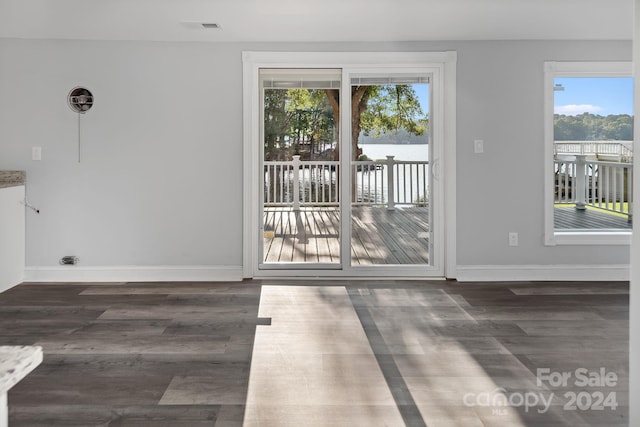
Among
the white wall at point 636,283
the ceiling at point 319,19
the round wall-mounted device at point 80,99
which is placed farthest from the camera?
the round wall-mounted device at point 80,99

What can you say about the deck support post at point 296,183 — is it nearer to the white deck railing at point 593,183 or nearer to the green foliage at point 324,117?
the green foliage at point 324,117

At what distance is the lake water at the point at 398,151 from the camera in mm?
5250

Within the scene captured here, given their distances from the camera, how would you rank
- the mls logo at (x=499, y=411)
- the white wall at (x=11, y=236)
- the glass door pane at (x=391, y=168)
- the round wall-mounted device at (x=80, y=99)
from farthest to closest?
the glass door pane at (x=391, y=168) → the round wall-mounted device at (x=80, y=99) → the white wall at (x=11, y=236) → the mls logo at (x=499, y=411)

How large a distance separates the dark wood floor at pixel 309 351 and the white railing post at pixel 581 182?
815mm

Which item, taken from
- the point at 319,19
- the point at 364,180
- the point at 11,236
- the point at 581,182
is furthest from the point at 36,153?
the point at 581,182

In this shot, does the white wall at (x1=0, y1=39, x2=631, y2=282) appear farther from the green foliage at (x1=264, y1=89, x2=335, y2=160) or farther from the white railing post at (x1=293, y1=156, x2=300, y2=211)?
the white railing post at (x1=293, y1=156, x2=300, y2=211)

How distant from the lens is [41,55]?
4992 mm

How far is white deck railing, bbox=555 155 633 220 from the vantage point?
5227 mm

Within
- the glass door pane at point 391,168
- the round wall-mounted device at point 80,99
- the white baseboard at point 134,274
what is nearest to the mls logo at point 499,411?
the glass door pane at point 391,168

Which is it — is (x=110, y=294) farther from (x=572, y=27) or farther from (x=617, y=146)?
(x=617, y=146)

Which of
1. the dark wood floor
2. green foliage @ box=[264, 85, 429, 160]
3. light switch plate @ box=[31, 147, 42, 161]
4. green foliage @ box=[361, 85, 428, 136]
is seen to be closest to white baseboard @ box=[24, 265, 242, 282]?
the dark wood floor

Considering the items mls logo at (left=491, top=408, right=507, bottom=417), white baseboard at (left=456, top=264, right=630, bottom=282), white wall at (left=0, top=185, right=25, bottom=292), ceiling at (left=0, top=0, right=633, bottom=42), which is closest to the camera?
mls logo at (left=491, top=408, right=507, bottom=417)

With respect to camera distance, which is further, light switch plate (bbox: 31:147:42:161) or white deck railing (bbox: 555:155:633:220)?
white deck railing (bbox: 555:155:633:220)

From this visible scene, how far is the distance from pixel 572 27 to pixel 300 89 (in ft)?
A: 8.11
